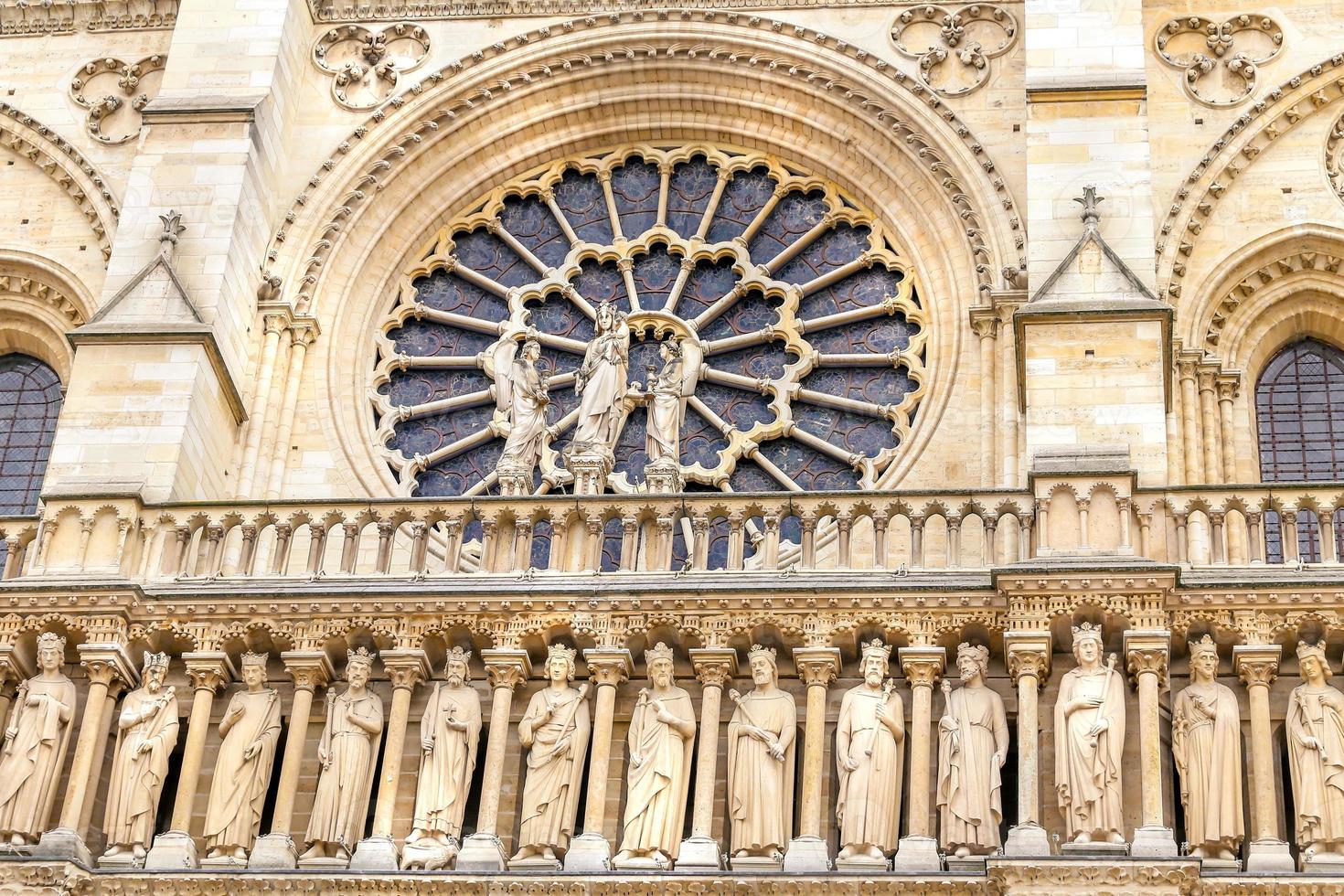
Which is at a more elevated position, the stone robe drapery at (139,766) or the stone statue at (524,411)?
the stone statue at (524,411)

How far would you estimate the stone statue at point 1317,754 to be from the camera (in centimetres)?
1816

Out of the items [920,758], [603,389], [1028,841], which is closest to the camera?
[1028,841]

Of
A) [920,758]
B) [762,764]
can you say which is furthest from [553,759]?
[920,758]

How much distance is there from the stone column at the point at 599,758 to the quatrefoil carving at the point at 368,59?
23.1ft

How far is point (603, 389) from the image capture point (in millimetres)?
21188

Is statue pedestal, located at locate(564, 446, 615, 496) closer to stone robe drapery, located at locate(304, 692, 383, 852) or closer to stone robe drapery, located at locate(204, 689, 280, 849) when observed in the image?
stone robe drapery, located at locate(304, 692, 383, 852)

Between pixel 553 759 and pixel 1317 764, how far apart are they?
504 centimetres

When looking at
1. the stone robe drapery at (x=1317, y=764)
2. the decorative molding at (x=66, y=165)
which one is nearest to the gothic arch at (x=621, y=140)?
the decorative molding at (x=66, y=165)

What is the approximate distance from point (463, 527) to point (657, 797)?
3138 mm

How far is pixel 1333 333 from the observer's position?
2316 centimetres

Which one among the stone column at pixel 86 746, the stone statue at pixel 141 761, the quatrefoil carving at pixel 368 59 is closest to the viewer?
the stone column at pixel 86 746

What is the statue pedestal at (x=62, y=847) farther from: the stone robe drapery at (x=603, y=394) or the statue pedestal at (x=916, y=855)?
the statue pedestal at (x=916, y=855)

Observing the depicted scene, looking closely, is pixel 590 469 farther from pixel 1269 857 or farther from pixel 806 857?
pixel 1269 857

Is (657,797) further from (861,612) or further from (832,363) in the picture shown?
(832,363)
